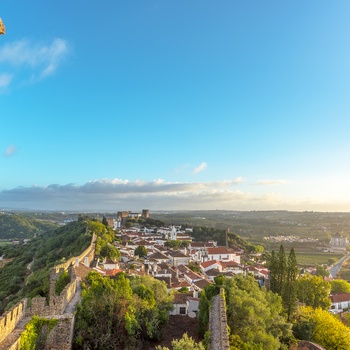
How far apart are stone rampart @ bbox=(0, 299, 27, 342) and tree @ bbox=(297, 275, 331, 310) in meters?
28.6

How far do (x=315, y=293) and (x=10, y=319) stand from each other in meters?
30.0

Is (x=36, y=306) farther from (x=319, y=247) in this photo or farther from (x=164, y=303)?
(x=319, y=247)

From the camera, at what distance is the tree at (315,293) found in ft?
107

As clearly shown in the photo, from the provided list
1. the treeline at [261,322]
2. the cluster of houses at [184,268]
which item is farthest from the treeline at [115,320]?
the cluster of houses at [184,268]

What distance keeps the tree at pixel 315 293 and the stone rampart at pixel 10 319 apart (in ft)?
93.7

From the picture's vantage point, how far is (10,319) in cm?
1091

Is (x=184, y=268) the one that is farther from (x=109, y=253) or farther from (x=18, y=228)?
(x=18, y=228)

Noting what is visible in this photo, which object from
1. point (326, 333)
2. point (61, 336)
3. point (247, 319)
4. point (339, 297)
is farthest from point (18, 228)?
point (247, 319)

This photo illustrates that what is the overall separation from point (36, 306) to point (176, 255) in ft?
114

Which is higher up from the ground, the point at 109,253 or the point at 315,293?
the point at 109,253

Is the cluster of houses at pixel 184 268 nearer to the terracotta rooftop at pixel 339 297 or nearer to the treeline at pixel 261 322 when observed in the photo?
the terracotta rooftop at pixel 339 297

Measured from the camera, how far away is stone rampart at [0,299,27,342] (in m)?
10.2

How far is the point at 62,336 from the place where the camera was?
449 inches

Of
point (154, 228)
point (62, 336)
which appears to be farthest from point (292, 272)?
point (154, 228)
